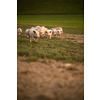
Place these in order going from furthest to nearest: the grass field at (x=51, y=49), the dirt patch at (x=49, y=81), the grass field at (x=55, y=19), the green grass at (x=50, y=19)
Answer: the grass field at (x=55, y=19) → the green grass at (x=50, y=19) → the grass field at (x=51, y=49) → the dirt patch at (x=49, y=81)

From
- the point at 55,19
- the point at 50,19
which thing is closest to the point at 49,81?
the point at 50,19

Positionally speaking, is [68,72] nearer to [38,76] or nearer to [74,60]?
[38,76]

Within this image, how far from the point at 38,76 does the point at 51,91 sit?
68 cm

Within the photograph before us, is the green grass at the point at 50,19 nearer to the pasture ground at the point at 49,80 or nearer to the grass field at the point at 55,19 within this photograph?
the grass field at the point at 55,19

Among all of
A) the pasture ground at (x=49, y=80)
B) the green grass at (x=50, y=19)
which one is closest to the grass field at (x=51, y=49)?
the green grass at (x=50, y=19)

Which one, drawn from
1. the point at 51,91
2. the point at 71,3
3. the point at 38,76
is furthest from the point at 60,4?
the point at 51,91

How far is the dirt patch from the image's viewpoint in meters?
2.32

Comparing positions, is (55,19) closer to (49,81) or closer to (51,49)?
(51,49)

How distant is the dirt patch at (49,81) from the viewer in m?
2.32

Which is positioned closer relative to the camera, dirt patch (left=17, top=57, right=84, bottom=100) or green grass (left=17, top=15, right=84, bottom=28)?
dirt patch (left=17, top=57, right=84, bottom=100)

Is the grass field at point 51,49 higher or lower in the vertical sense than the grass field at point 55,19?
lower

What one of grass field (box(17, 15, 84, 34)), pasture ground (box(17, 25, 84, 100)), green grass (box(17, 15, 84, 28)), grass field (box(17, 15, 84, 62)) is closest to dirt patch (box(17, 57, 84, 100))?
pasture ground (box(17, 25, 84, 100))

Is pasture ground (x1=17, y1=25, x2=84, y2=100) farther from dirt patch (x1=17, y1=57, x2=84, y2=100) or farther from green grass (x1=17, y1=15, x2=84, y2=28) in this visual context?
green grass (x1=17, y1=15, x2=84, y2=28)

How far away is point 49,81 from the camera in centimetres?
277
